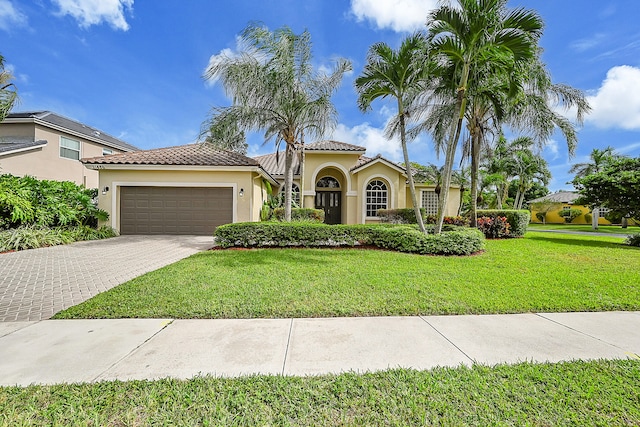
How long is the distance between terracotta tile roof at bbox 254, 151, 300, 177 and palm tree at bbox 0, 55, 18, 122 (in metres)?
11.6

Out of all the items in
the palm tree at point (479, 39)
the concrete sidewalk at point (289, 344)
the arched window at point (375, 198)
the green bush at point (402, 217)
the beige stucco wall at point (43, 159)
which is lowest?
the concrete sidewalk at point (289, 344)

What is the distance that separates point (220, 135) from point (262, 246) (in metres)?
5.50

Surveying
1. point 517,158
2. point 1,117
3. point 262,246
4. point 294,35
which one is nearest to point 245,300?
point 262,246

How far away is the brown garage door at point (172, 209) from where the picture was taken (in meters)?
14.0

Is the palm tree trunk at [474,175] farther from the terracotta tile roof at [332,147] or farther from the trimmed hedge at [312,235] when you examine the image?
the terracotta tile roof at [332,147]

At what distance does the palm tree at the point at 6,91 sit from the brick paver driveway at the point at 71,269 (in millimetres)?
6309

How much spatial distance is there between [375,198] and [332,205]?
3415mm

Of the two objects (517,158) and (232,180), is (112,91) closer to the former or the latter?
(232,180)

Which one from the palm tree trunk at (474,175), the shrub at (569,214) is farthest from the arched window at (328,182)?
the shrub at (569,214)

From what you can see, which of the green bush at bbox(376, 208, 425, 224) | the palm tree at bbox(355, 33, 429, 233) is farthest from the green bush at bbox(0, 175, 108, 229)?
the green bush at bbox(376, 208, 425, 224)

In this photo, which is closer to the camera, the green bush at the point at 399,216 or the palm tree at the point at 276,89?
the palm tree at the point at 276,89

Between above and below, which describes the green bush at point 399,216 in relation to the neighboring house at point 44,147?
below

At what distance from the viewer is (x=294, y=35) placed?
11750 millimetres

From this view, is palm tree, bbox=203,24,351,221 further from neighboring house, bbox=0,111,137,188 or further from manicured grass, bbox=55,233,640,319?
neighboring house, bbox=0,111,137,188
